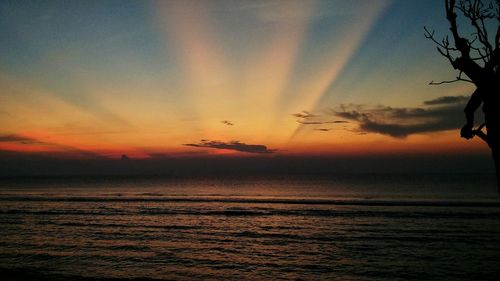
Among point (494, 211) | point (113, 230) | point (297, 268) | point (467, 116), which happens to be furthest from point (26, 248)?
point (494, 211)

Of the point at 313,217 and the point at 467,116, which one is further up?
the point at 467,116

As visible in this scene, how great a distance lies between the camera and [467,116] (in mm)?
4727

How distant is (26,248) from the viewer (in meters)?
21.9

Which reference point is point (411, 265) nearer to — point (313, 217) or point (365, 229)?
point (365, 229)

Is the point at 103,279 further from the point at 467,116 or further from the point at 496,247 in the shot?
the point at 496,247

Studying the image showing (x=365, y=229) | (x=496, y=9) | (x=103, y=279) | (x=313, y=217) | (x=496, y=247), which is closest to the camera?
(x=496, y=9)

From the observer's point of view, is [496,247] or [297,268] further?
[496,247]

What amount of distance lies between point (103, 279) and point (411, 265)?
46.7 ft

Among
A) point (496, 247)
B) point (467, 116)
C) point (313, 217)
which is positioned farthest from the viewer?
point (313, 217)

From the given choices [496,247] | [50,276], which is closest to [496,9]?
[50,276]

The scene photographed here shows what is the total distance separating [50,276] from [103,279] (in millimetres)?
2592

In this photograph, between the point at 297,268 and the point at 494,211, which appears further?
the point at 494,211

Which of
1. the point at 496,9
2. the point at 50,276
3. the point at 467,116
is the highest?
the point at 496,9

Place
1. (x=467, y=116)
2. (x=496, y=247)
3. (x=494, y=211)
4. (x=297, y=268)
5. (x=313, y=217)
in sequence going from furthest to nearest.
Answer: (x=494, y=211), (x=313, y=217), (x=496, y=247), (x=297, y=268), (x=467, y=116)
